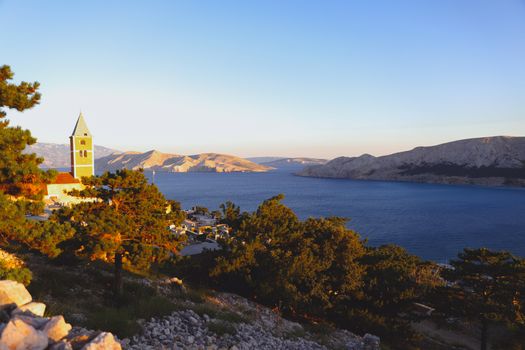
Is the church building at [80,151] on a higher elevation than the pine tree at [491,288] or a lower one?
higher

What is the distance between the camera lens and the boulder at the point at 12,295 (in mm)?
6465

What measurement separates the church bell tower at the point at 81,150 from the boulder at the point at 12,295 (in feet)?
189

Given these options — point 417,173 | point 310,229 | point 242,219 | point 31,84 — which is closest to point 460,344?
point 310,229

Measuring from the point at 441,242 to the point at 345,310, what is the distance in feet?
160

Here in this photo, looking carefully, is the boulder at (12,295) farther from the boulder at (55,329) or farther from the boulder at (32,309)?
the boulder at (55,329)

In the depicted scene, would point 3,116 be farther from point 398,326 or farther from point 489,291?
point 489,291

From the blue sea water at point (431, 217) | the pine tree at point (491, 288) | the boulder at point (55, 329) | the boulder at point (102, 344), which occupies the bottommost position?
the blue sea water at point (431, 217)

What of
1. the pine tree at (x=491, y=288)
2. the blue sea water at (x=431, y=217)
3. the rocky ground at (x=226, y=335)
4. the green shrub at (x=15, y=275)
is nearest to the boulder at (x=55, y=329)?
the rocky ground at (x=226, y=335)

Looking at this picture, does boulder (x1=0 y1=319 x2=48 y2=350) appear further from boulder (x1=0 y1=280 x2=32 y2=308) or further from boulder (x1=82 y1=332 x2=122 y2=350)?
boulder (x1=0 y1=280 x2=32 y2=308)

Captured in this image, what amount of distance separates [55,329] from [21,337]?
2.20 ft

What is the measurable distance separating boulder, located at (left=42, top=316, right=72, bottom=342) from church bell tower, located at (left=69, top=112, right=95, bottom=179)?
59053 millimetres

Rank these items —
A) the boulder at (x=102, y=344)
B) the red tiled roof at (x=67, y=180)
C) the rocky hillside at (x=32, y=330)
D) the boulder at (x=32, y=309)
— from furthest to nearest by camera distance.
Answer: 1. the red tiled roof at (x=67, y=180)
2. the boulder at (x=32, y=309)
3. the boulder at (x=102, y=344)
4. the rocky hillside at (x=32, y=330)

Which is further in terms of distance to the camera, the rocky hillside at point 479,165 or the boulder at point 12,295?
the rocky hillside at point 479,165

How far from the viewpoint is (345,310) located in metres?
19.6
